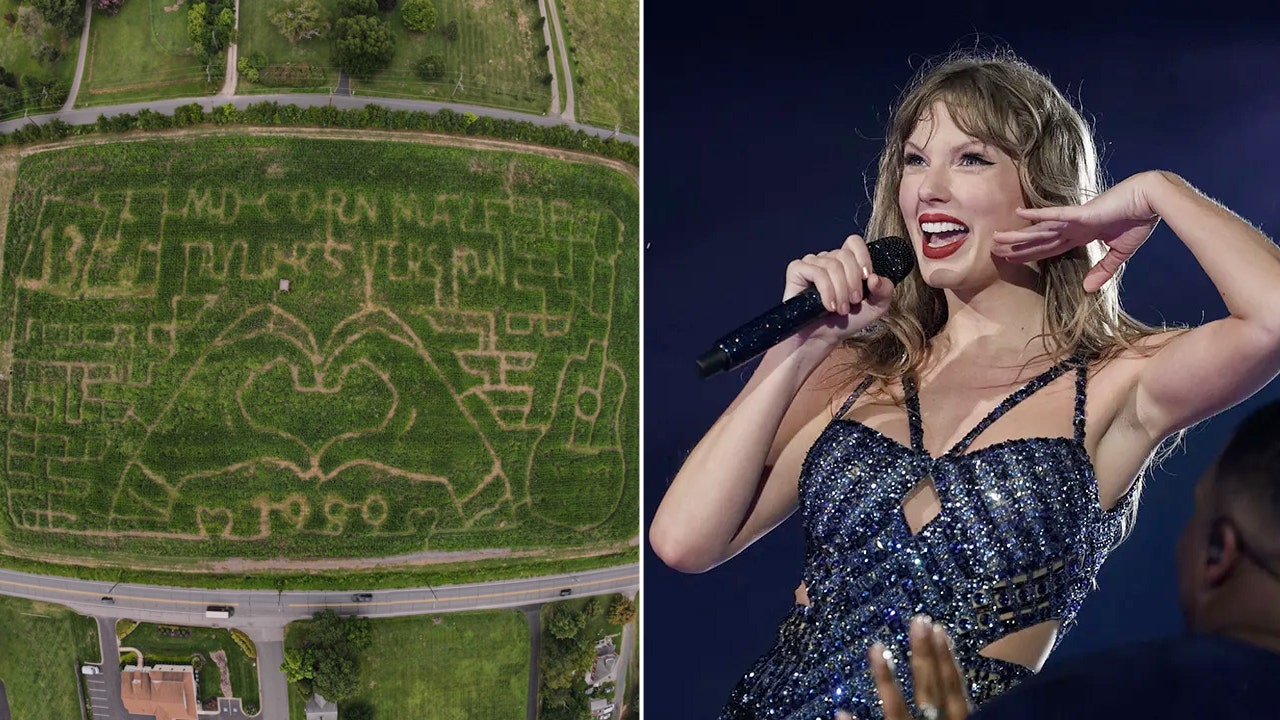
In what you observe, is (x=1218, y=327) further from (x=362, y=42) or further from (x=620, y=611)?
(x=362, y=42)

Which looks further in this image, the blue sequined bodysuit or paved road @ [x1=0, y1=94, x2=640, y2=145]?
paved road @ [x1=0, y1=94, x2=640, y2=145]

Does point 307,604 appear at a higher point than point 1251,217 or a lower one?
lower

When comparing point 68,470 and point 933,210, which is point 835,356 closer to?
point 933,210

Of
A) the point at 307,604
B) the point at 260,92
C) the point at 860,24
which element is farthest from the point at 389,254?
the point at 860,24

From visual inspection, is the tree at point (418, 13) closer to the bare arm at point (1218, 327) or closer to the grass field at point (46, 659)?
the grass field at point (46, 659)

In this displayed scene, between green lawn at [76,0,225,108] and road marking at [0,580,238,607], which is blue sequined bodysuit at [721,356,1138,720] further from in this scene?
green lawn at [76,0,225,108]

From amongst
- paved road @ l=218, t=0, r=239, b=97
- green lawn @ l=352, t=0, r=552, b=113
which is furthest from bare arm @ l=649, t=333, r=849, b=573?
paved road @ l=218, t=0, r=239, b=97

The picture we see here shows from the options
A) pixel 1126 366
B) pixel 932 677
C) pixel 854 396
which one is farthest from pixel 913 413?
pixel 932 677
